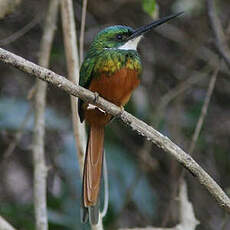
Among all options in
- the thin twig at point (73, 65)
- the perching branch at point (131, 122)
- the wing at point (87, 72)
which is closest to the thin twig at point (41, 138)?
the thin twig at point (73, 65)

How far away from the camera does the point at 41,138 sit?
8.66 ft

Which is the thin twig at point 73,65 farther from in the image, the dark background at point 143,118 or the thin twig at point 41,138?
the dark background at point 143,118

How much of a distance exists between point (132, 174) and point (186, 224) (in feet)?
3.20

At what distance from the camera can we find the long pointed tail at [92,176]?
223 cm

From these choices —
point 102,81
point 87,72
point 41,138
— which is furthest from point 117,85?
point 41,138

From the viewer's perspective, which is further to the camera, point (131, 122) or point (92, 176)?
point (92, 176)

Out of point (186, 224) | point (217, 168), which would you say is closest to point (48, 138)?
point (217, 168)

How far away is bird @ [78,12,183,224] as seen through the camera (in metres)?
2.26

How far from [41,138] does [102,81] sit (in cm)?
48

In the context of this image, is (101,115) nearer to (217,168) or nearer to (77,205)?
(77,205)

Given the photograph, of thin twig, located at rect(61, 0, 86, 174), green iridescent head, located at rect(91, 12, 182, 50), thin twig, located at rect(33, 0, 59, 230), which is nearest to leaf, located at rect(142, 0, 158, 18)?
green iridescent head, located at rect(91, 12, 182, 50)

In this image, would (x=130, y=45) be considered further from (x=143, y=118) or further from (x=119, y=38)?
(x=143, y=118)

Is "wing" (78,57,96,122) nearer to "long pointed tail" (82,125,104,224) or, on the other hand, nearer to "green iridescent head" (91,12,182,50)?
"green iridescent head" (91,12,182,50)

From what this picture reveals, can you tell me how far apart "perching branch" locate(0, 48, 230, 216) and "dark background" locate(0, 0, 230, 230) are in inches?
55.1
